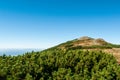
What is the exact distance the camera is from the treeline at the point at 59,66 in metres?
26.9

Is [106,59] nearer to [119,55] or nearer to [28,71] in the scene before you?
[28,71]

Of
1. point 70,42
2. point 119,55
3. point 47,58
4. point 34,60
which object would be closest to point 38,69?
point 34,60

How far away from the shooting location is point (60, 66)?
32.5 m

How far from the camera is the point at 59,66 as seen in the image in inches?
1276

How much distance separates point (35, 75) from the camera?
2786 centimetres

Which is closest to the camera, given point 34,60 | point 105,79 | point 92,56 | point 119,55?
point 105,79

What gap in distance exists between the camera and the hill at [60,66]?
88.3 ft

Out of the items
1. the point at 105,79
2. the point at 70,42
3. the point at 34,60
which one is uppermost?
the point at 70,42

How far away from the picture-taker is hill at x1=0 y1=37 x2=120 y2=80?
2692cm

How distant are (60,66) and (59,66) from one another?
6.1 inches

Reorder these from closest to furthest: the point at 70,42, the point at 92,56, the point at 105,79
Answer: the point at 105,79 < the point at 92,56 < the point at 70,42

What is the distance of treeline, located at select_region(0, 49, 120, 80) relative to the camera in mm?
26905

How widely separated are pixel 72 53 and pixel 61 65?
4.15m

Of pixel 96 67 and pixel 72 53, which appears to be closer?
pixel 96 67
